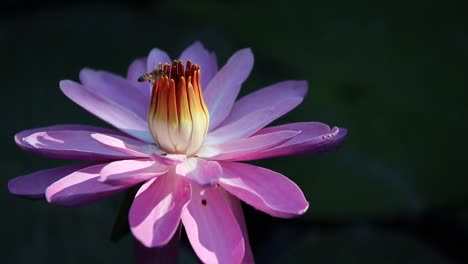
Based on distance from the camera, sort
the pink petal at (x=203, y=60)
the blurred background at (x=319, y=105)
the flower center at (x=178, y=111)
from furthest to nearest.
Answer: the blurred background at (x=319, y=105) → the pink petal at (x=203, y=60) → the flower center at (x=178, y=111)

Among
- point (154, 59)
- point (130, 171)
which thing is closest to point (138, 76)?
point (154, 59)

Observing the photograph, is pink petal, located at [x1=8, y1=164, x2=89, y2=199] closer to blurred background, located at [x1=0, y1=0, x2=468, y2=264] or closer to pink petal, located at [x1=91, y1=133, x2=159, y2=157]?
pink petal, located at [x1=91, y1=133, x2=159, y2=157]

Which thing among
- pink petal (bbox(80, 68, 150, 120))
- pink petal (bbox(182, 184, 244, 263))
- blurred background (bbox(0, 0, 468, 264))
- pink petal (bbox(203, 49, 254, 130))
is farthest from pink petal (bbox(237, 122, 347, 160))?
blurred background (bbox(0, 0, 468, 264))

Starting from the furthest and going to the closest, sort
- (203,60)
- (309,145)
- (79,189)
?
(203,60) < (309,145) < (79,189)

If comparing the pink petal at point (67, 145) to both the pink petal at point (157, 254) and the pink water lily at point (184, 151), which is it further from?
the pink petal at point (157, 254)

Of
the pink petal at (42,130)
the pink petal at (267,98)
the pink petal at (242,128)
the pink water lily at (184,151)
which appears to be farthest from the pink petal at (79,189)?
the pink petal at (267,98)

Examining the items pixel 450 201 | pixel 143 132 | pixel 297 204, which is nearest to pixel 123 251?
pixel 143 132

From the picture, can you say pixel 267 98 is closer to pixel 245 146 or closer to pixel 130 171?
pixel 245 146
